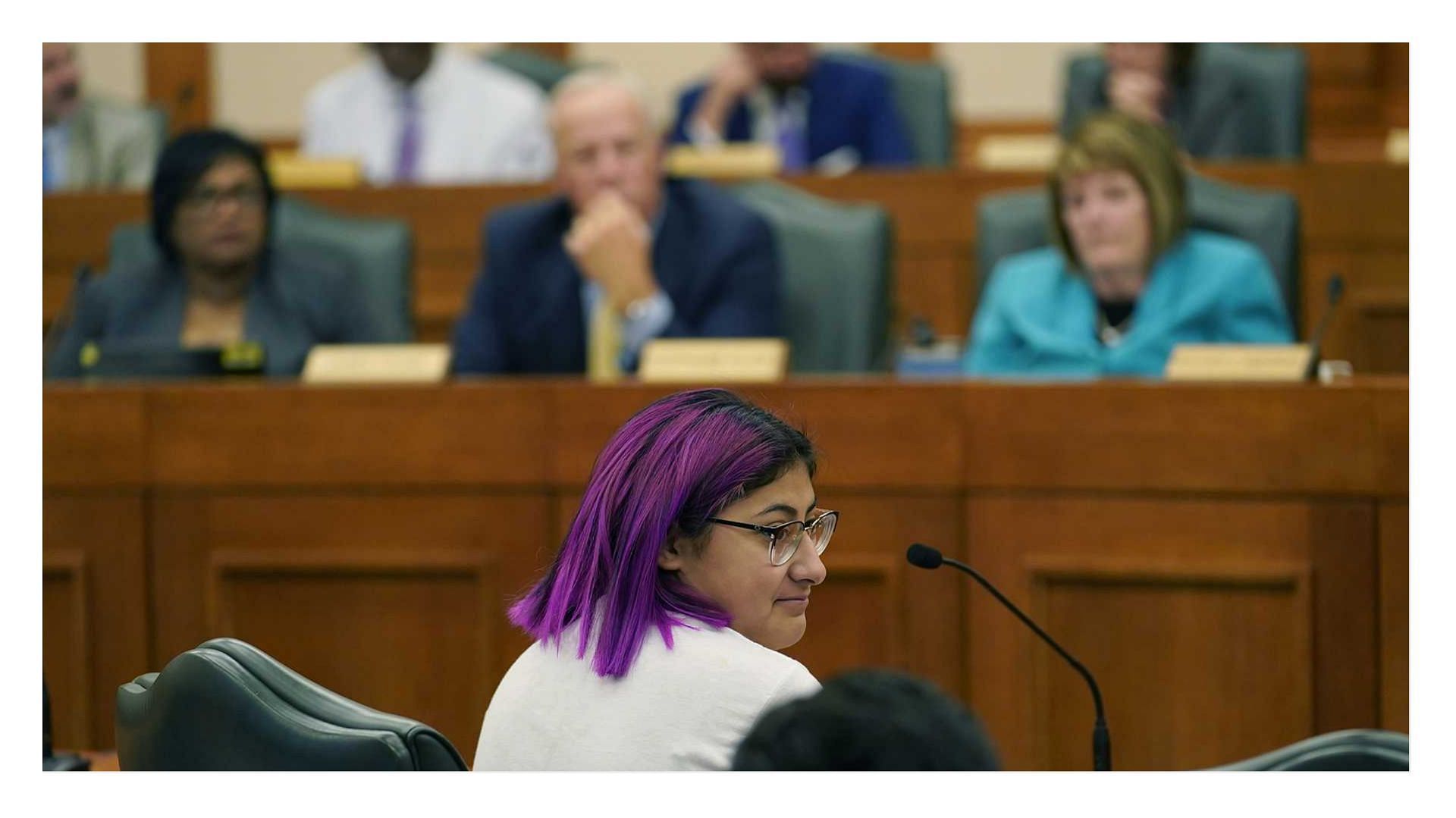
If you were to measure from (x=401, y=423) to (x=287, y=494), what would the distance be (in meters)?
0.23

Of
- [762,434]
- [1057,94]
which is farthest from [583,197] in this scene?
[1057,94]

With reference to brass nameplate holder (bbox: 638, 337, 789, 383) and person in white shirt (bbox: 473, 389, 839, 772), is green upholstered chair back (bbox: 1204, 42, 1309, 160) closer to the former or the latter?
brass nameplate holder (bbox: 638, 337, 789, 383)

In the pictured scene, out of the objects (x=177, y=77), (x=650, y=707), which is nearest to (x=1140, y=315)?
(x=650, y=707)

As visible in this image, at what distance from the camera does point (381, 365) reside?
3.17 metres

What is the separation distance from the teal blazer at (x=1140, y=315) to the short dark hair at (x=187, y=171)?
1.58 metres

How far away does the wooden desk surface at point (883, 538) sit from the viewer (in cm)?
275

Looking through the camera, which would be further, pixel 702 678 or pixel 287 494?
pixel 287 494

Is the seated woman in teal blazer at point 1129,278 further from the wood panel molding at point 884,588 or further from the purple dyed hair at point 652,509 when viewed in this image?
the purple dyed hair at point 652,509

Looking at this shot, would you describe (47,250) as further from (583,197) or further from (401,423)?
(401,423)

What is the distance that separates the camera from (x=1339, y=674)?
272 cm

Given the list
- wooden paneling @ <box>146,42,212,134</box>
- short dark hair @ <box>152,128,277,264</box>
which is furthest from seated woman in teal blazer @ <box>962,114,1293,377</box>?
wooden paneling @ <box>146,42,212,134</box>

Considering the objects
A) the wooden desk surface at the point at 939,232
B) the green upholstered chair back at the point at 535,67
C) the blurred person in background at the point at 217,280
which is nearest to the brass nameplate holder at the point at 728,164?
the wooden desk surface at the point at 939,232

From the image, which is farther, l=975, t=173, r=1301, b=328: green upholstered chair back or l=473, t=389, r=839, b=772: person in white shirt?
l=975, t=173, r=1301, b=328: green upholstered chair back

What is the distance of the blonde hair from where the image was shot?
356 cm
